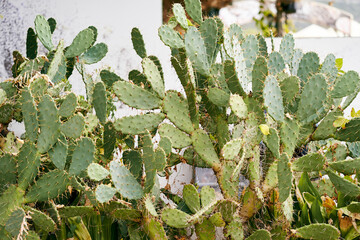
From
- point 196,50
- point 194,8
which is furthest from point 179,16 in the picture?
point 196,50

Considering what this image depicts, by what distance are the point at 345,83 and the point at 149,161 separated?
646 millimetres

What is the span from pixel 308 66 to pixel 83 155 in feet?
2.40

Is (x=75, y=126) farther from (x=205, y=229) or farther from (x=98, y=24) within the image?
(x=98, y=24)

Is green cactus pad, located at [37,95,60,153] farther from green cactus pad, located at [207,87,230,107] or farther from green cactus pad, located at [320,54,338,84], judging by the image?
green cactus pad, located at [320,54,338,84]

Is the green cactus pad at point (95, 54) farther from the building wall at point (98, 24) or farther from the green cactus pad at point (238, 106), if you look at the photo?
the building wall at point (98, 24)

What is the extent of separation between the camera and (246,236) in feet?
4.07

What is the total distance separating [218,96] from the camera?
1.22 meters

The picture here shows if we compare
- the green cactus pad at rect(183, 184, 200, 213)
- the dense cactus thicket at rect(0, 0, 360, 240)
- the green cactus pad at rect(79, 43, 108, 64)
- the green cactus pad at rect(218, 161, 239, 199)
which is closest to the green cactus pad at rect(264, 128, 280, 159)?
the dense cactus thicket at rect(0, 0, 360, 240)

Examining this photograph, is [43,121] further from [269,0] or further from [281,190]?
[269,0]

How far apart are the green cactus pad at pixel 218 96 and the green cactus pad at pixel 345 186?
34 cm

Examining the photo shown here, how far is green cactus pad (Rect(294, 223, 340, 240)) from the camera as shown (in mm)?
1119

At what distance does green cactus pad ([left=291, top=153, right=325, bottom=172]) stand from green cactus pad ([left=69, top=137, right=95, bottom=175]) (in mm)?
530

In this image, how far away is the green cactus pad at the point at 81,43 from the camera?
1398 millimetres

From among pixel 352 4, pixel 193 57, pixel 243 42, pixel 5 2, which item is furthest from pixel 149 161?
pixel 352 4
